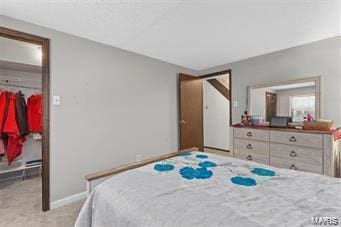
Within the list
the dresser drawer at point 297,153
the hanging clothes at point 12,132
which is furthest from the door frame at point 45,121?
the dresser drawer at point 297,153

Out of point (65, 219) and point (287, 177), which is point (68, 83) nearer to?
Result: point (65, 219)

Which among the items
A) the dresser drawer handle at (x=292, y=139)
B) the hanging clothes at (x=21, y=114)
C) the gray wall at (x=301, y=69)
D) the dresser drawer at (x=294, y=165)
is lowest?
the dresser drawer at (x=294, y=165)

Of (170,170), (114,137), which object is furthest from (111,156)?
(170,170)

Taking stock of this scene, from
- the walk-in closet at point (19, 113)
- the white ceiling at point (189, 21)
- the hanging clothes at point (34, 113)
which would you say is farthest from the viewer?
the hanging clothes at point (34, 113)

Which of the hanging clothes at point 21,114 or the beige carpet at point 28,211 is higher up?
the hanging clothes at point 21,114

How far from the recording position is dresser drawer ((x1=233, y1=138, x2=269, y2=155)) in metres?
2.41

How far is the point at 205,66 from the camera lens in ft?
11.6

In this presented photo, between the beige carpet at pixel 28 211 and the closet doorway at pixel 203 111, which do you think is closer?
the beige carpet at pixel 28 211

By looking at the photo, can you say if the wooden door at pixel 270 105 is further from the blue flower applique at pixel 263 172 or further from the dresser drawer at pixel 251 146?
the blue flower applique at pixel 263 172

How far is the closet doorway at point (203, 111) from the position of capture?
3.47m

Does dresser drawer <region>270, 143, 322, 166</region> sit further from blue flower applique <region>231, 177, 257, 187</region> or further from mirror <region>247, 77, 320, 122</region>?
blue flower applique <region>231, 177, 257, 187</region>

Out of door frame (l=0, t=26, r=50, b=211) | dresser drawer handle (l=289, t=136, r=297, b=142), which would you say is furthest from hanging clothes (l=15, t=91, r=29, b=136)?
dresser drawer handle (l=289, t=136, r=297, b=142)

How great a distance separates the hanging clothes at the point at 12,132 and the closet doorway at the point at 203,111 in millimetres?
2712

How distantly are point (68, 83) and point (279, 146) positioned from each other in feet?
9.40
